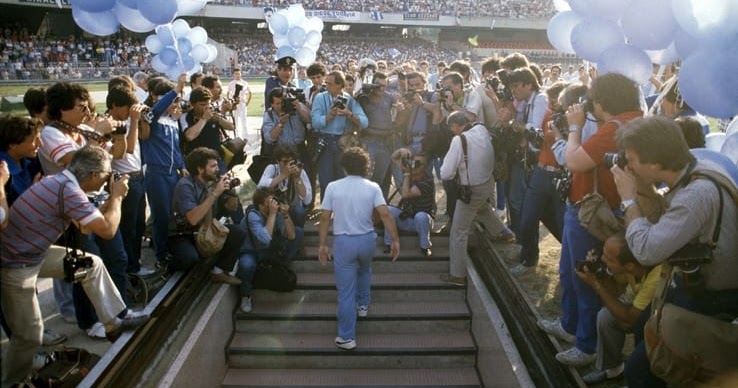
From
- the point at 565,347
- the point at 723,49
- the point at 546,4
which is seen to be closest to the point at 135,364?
the point at 565,347

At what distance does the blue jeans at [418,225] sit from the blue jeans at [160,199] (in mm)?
2130

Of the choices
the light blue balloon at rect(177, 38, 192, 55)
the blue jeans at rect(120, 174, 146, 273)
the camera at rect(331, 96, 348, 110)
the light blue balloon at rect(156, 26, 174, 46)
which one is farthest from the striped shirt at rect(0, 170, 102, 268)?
→ the light blue balloon at rect(177, 38, 192, 55)

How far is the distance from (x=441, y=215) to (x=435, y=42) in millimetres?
43635

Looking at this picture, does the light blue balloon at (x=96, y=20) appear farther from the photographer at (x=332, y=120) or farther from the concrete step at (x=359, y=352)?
the concrete step at (x=359, y=352)

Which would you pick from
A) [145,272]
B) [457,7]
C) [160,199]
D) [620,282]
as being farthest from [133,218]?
[457,7]

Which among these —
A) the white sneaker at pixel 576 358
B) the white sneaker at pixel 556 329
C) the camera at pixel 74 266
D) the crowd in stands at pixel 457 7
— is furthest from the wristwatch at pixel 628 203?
the crowd in stands at pixel 457 7

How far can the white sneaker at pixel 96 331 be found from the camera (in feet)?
12.6

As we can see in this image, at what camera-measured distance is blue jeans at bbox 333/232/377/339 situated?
4176 millimetres

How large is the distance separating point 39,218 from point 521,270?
383cm

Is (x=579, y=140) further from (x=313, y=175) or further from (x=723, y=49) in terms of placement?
(x=313, y=175)

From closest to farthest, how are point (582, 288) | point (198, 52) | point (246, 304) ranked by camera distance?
point (582, 288) < point (246, 304) < point (198, 52)

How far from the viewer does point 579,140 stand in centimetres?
322

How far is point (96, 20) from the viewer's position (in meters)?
4.53

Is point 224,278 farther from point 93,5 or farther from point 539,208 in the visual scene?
point 539,208
